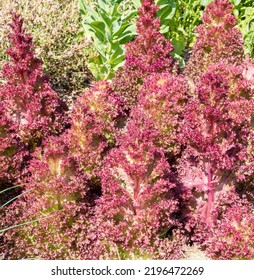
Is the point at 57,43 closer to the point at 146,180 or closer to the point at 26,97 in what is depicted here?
the point at 26,97

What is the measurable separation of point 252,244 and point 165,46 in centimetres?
271

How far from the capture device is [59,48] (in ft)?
20.3

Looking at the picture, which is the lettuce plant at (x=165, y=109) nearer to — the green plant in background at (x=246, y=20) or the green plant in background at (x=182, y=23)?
the green plant in background at (x=182, y=23)

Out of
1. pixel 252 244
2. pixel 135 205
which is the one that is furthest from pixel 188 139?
pixel 252 244

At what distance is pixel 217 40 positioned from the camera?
531 cm

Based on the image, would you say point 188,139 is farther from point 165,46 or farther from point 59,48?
point 59,48

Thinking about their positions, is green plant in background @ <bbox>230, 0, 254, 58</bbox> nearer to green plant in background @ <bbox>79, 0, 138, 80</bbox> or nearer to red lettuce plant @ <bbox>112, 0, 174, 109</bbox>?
red lettuce plant @ <bbox>112, 0, 174, 109</bbox>

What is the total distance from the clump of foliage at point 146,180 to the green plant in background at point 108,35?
1.30 m

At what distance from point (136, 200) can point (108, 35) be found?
2800 mm

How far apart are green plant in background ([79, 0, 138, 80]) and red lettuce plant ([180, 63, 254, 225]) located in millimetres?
2119

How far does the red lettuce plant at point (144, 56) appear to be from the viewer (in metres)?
5.09

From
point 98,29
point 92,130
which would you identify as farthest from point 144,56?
point 92,130

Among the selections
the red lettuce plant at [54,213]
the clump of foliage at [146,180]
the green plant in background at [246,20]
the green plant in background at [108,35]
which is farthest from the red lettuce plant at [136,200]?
the green plant in background at [246,20]

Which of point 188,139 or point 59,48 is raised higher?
point 59,48
